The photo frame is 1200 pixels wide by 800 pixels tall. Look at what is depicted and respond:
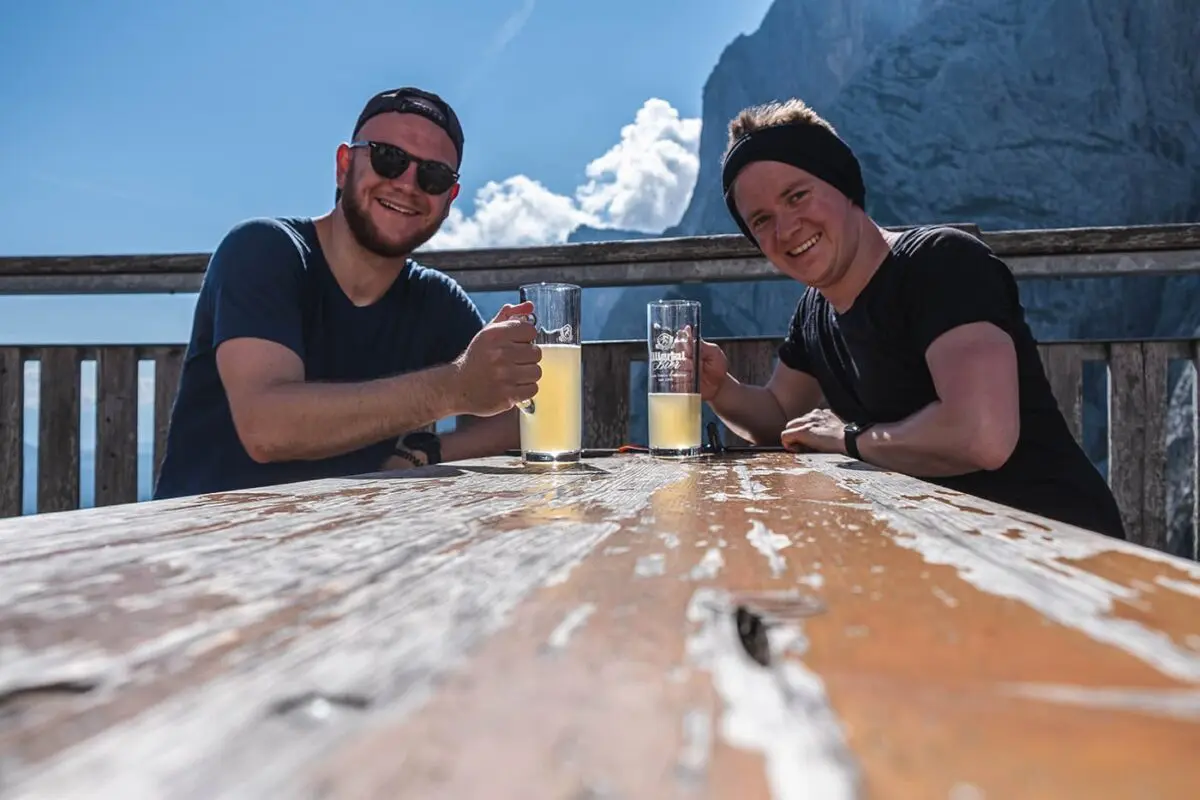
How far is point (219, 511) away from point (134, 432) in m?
2.15

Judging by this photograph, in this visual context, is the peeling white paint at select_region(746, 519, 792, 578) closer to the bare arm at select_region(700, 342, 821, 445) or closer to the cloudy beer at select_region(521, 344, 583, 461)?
the cloudy beer at select_region(521, 344, 583, 461)

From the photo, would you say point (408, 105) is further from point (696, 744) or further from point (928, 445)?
point (696, 744)

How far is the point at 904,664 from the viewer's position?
22 centimetres

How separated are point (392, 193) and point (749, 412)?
106 cm

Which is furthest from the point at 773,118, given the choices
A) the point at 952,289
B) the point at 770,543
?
the point at 770,543

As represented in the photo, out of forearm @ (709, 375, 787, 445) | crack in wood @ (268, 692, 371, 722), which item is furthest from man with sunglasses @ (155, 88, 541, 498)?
crack in wood @ (268, 692, 371, 722)

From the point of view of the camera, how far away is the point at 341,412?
1.32m

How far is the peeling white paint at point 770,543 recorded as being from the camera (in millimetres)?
370

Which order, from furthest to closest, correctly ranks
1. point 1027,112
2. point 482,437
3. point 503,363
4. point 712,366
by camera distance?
1. point 1027,112
2. point 712,366
3. point 482,437
4. point 503,363

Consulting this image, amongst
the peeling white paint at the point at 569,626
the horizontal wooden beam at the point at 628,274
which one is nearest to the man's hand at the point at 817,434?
the horizontal wooden beam at the point at 628,274

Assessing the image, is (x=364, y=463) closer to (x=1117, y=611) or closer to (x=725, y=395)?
(x=725, y=395)

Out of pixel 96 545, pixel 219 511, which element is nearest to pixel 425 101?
pixel 219 511

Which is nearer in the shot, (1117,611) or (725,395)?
(1117,611)

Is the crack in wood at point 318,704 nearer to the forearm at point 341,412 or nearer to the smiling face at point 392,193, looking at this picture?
the forearm at point 341,412
